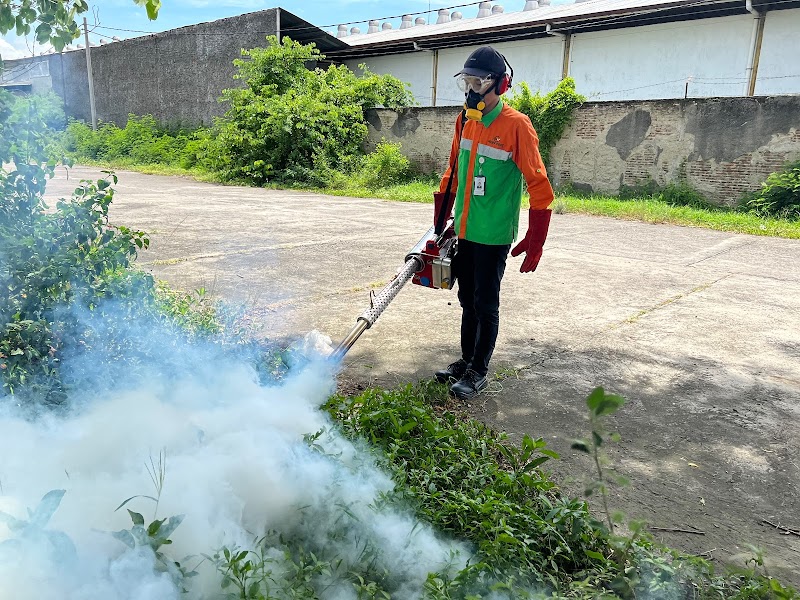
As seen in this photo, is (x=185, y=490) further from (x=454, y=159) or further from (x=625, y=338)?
(x=625, y=338)

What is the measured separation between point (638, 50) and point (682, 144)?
588 centimetres

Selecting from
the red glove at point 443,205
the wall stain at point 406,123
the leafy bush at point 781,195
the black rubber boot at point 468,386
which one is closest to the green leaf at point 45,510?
the black rubber boot at point 468,386

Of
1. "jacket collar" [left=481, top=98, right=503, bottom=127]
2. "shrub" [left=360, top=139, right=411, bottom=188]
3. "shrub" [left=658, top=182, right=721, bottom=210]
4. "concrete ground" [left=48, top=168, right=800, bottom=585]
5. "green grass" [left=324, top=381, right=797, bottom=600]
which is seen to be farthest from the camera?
"shrub" [left=360, top=139, right=411, bottom=188]

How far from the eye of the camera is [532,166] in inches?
120

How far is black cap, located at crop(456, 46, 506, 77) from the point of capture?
10.0 ft

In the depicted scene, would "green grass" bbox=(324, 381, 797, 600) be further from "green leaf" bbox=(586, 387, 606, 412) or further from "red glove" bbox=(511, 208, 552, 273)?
"red glove" bbox=(511, 208, 552, 273)

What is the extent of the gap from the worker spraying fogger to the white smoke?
2.53ft

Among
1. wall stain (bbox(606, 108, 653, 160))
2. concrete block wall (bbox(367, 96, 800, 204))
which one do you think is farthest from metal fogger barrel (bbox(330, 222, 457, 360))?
wall stain (bbox(606, 108, 653, 160))

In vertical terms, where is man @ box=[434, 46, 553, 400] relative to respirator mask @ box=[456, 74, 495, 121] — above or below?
below

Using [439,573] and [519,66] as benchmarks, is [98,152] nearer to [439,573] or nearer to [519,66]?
[519,66]

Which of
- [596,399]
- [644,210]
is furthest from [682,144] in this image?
[596,399]

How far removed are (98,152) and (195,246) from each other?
2088 cm

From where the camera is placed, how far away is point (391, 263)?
260 inches

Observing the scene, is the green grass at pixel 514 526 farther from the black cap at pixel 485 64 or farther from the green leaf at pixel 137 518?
the black cap at pixel 485 64
